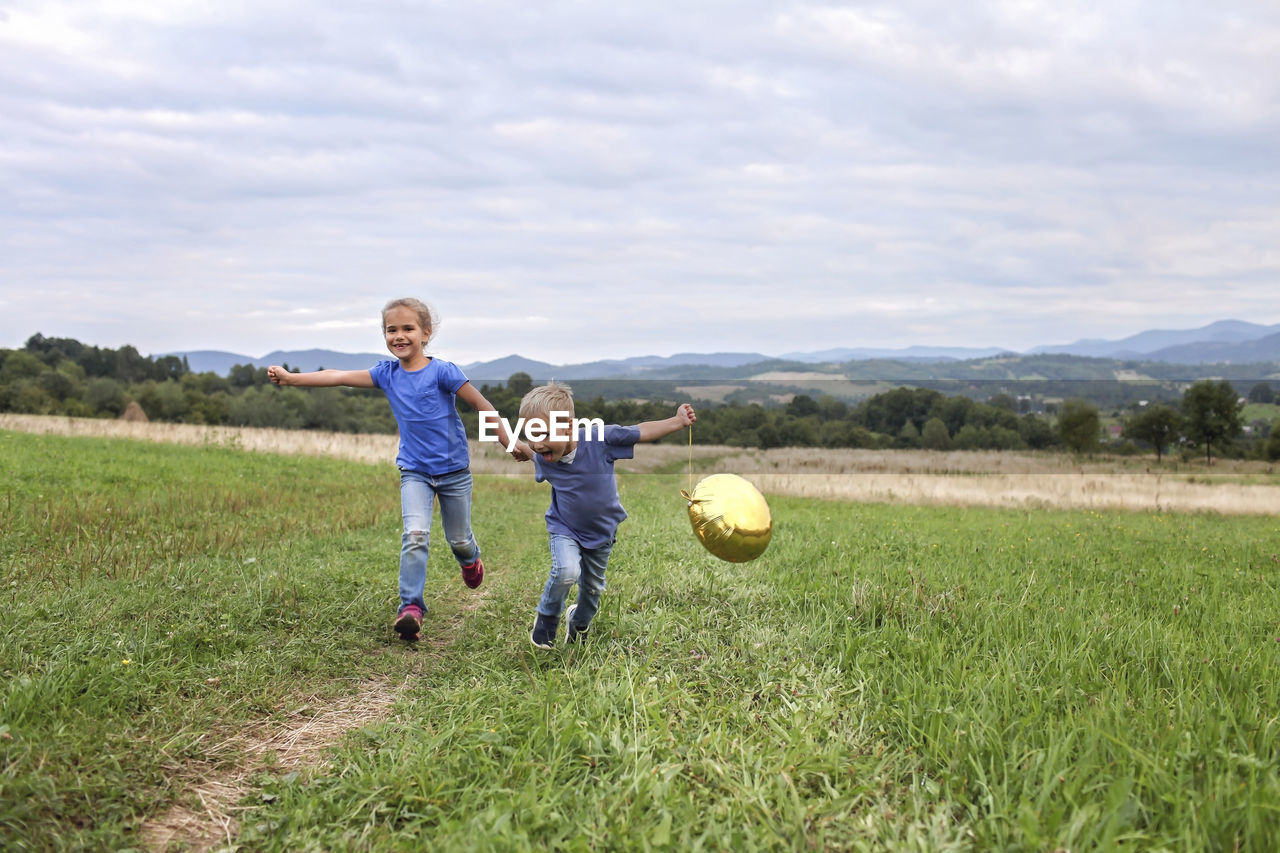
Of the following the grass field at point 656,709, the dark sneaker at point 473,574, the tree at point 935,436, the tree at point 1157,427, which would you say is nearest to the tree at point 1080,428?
the tree at point 1157,427

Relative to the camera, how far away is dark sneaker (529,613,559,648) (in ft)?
17.1

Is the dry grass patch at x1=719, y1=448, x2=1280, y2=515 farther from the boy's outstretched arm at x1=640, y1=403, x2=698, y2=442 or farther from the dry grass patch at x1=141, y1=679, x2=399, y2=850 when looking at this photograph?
the dry grass patch at x1=141, y1=679, x2=399, y2=850

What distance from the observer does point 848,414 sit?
2072 inches

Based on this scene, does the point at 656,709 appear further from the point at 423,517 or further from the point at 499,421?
the point at 423,517

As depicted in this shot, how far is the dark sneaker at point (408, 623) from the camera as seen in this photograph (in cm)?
Result: 557

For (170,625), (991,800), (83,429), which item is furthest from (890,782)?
(83,429)

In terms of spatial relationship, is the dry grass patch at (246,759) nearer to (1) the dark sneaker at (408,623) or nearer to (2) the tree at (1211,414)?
(1) the dark sneaker at (408,623)

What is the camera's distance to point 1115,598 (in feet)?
20.2

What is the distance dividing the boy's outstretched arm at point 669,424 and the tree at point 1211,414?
64375 millimetres

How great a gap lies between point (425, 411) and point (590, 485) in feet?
5.18

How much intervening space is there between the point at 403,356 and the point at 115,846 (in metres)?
3.63

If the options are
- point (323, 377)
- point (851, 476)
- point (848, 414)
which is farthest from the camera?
point (848, 414)

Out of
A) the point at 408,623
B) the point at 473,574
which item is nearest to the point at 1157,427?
the point at 473,574

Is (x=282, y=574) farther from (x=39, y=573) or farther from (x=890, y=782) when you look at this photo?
(x=890, y=782)
